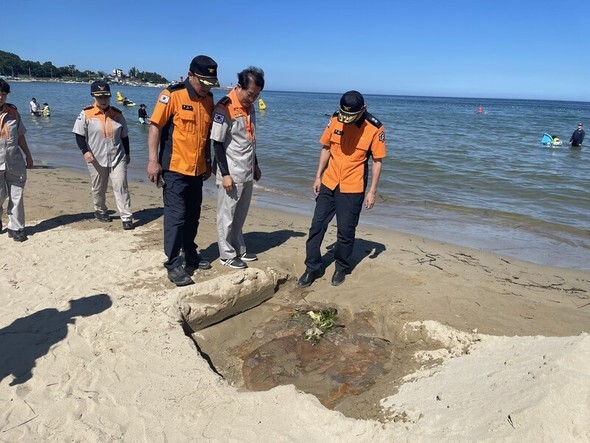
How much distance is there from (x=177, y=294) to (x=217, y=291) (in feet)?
1.21

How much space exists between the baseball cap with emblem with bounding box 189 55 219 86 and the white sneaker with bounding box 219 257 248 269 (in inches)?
72.5

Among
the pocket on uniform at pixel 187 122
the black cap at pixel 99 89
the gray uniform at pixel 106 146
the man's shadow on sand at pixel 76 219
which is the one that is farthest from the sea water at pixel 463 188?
the pocket on uniform at pixel 187 122

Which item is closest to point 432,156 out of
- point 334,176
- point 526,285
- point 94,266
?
point 526,285

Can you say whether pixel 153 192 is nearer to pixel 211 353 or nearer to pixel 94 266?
pixel 94 266

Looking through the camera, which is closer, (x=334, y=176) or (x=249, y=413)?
(x=249, y=413)

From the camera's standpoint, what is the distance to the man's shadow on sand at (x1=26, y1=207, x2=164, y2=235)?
6098 mm

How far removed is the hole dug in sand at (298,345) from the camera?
332cm

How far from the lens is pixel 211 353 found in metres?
3.87

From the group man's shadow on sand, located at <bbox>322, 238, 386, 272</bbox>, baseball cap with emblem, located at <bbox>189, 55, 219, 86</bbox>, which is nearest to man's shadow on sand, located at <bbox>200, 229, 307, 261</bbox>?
man's shadow on sand, located at <bbox>322, 238, 386, 272</bbox>

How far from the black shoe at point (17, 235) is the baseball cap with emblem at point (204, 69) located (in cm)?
320

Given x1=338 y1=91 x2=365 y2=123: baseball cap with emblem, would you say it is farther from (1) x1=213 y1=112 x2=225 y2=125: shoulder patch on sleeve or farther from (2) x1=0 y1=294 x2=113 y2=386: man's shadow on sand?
(2) x1=0 y1=294 x2=113 y2=386: man's shadow on sand

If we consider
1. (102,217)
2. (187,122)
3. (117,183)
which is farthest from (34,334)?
(102,217)

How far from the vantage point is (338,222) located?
15.4ft

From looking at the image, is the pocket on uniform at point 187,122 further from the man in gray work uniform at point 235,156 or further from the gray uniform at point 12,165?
the gray uniform at point 12,165
